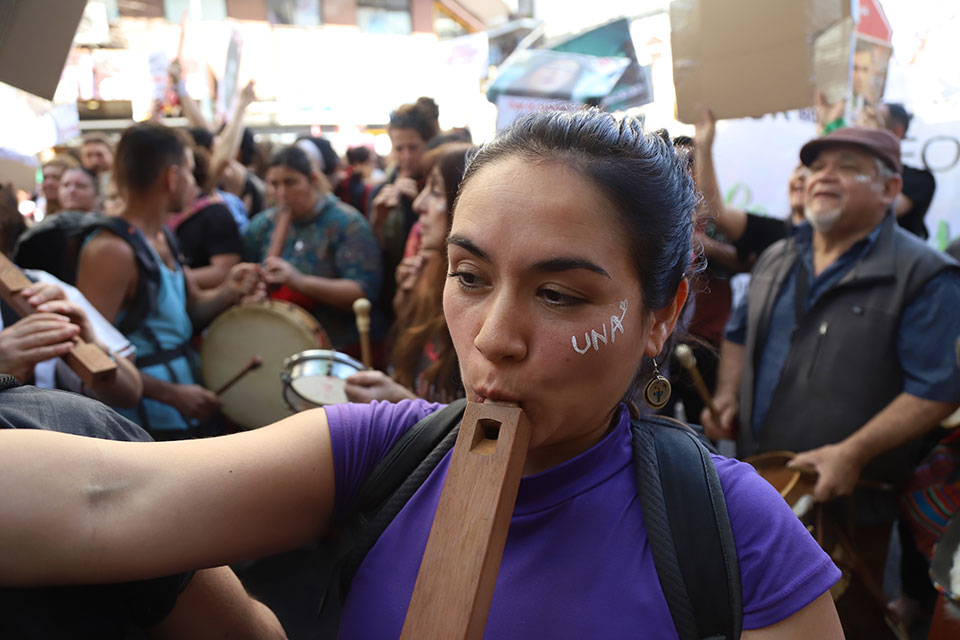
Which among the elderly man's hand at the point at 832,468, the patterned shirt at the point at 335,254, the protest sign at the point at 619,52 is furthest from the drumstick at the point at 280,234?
the elderly man's hand at the point at 832,468

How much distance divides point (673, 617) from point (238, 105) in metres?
6.18

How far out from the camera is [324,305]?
4.16m

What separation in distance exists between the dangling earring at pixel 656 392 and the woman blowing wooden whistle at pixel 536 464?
16cm

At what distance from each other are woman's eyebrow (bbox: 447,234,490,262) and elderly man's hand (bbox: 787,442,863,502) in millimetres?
2032

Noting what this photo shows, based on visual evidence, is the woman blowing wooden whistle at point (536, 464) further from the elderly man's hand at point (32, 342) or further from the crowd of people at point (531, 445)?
the elderly man's hand at point (32, 342)

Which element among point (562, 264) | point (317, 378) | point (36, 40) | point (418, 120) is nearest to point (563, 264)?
point (562, 264)

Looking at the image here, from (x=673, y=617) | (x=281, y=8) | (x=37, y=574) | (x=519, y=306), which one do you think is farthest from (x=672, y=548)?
(x=281, y=8)

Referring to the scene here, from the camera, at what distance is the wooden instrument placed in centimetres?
214

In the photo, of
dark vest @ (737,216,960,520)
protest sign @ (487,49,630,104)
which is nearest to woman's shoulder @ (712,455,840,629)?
dark vest @ (737,216,960,520)

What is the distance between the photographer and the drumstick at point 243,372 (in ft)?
12.5

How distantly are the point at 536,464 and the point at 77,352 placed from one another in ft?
5.36

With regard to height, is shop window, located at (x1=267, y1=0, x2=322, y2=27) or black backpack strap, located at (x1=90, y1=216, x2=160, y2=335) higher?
shop window, located at (x1=267, y1=0, x2=322, y2=27)

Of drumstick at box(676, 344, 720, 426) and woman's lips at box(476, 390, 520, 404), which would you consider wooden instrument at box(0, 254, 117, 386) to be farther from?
drumstick at box(676, 344, 720, 426)

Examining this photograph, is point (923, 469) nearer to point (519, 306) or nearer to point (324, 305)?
point (519, 306)
